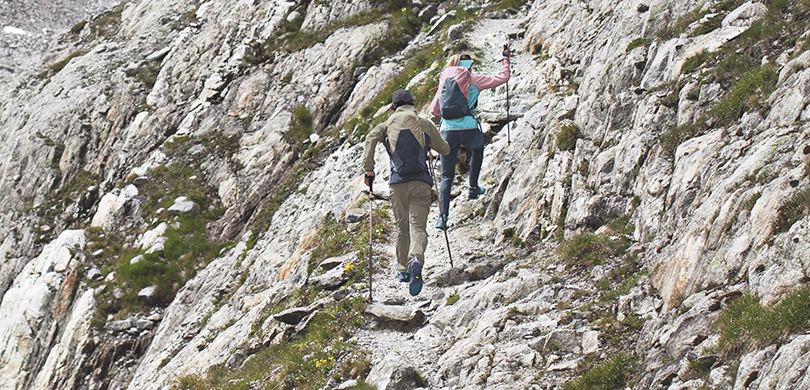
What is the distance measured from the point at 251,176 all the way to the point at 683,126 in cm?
1701

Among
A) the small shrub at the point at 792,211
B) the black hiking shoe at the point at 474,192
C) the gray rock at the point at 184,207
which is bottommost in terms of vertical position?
the gray rock at the point at 184,207

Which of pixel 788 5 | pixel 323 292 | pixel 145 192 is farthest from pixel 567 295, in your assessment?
pixel 145 192

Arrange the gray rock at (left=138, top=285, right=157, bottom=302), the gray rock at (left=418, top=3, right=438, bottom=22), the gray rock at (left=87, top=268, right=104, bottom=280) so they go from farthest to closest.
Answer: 1. the gray rock at (left=418, top=3, right=438, bottom=22)
2. the gray rock at (left=87, top=268, right=104, bottom=280)
3. the gray rock at (left=138, top=285, right=157, bottom=302)

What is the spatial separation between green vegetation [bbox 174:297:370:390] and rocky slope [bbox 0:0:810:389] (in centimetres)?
6

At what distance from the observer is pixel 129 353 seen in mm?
16984

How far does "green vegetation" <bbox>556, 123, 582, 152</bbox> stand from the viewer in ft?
36.1

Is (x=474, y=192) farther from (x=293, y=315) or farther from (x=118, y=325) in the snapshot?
(x=118, y=325)

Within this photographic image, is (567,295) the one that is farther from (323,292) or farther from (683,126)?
(323,292)

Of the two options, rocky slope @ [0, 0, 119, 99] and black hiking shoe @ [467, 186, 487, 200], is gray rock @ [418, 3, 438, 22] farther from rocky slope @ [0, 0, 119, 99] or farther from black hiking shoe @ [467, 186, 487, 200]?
rocky slope @ [0, 0, 119, 99]

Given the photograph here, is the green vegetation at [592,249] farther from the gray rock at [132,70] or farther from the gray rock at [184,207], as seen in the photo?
the gray rock at [132,70]

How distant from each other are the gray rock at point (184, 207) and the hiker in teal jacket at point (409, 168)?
1446 cm

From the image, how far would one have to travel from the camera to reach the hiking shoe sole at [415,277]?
357 inches

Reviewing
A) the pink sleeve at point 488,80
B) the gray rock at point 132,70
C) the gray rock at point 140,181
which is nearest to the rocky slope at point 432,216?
the gray rock at point 140,181

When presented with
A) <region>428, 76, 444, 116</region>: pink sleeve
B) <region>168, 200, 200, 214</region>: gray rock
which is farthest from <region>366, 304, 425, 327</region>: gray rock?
<region>168, 200, 200, 214</region>: gray rock
